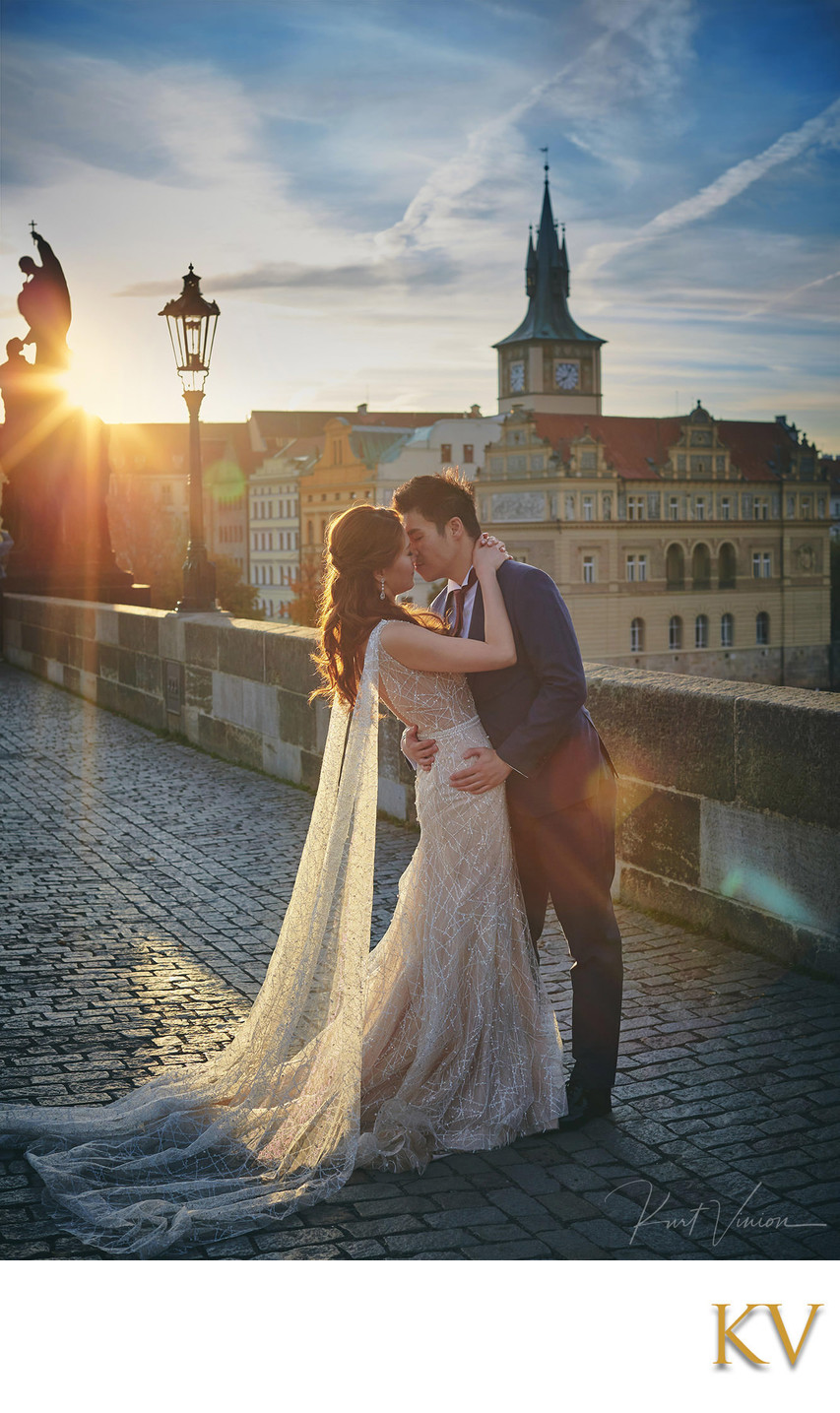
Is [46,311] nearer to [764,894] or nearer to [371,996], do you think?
[764,894]

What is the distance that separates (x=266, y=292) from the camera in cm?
512

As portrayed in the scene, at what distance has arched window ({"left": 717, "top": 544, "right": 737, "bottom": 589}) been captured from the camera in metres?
97.7

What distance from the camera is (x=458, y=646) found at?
369 centimetres

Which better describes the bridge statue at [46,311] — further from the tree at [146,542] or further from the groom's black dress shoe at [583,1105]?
the tree at [146,542]

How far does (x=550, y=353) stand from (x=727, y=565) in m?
30.9

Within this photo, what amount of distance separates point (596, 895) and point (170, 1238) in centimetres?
137

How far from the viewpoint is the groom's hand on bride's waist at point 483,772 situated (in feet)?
12.4

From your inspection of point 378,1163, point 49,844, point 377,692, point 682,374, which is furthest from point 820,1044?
point 49,844

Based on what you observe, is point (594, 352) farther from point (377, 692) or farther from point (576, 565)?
point (377, 692)

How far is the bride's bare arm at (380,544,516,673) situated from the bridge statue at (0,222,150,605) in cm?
1745

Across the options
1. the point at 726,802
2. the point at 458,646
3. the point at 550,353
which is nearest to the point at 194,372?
the point at 726,802

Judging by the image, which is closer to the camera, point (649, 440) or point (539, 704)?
point (539, 704)
